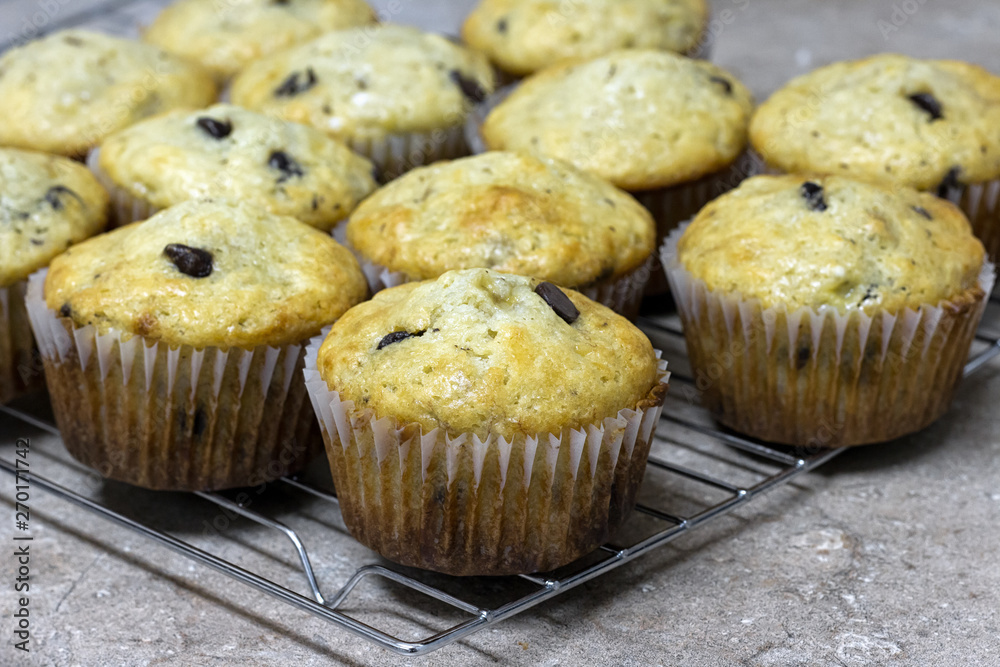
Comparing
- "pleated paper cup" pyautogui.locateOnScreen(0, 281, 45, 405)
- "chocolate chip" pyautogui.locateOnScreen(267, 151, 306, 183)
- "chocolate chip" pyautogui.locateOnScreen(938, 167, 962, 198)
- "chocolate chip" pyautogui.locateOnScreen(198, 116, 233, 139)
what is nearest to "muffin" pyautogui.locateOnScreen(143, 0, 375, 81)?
"chocolate chip" pyautogui.locateOnScreen(198, 116, 233, 139)

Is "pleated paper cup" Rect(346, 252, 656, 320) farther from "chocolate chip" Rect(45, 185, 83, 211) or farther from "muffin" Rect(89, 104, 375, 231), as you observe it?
"chocolate chip" Rect(45, 185, 83, 211)

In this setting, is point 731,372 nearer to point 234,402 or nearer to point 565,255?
point 565,255

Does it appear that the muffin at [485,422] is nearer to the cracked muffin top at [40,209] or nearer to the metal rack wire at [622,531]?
the metal rack wire at [622,531]

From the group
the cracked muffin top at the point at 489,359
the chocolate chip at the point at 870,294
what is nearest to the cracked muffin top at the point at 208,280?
the cracked muffin top at the point at 489,359

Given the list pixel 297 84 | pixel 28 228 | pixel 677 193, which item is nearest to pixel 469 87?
pixel 297 84

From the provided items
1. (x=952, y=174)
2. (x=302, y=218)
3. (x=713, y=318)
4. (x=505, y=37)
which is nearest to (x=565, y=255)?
(x=713, y=318)

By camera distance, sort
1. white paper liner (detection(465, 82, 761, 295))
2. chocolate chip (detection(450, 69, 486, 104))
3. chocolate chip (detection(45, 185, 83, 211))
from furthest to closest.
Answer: chocolate chip (detection(450, 69, 486, 104)) < white paper liner (detection(465, 82, 761, 295)) < chocolate chip (detection(45, 185, 83, 211))
